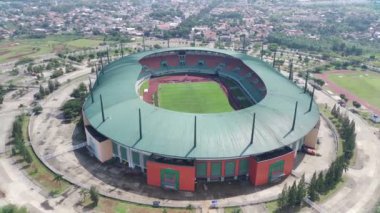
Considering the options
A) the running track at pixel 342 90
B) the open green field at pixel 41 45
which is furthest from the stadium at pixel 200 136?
the open green field at pixel 41 45

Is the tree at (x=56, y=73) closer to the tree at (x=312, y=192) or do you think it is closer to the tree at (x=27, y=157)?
the tree at (x=27, y=157)

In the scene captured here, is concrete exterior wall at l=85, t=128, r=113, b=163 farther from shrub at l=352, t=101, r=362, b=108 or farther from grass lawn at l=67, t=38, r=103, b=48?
grass lawn at l=67, t=38, r=103, b=48

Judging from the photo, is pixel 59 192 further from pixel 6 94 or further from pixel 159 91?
pixel 6 94

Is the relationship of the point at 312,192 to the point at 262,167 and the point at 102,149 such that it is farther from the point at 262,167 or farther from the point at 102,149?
the point at 102,149

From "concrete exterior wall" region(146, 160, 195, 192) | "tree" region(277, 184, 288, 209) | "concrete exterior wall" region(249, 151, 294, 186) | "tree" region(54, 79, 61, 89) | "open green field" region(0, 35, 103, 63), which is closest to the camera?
"tree" region(277, 184, 288, 209)

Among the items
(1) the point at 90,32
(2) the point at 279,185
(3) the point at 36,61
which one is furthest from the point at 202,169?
(1) the point at 90,32

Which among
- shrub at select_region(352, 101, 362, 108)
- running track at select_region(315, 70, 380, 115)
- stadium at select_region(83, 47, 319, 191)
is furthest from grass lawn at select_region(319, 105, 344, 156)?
running track at select_region(315, 70, 380, 115)
